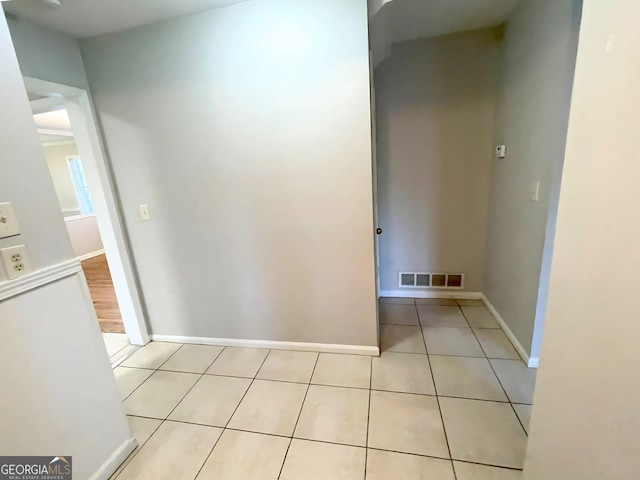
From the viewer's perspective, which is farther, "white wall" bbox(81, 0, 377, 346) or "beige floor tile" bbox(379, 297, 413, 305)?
"beige floor tile" bbox(379, 297, 413, 305)

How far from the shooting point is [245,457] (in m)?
1.39

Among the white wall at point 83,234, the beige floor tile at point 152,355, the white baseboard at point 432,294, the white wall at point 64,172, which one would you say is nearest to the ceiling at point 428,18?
the white baseboard at point 432,294

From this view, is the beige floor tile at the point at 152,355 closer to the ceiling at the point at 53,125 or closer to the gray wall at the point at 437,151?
the gray wall at the point at 437,151

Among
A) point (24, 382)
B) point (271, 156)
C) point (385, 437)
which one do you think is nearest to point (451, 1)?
point (271, 156)

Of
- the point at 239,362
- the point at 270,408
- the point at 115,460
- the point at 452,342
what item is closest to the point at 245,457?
the point at 270,408

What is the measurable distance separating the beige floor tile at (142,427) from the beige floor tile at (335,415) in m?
0.84

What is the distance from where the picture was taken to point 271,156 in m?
1.82

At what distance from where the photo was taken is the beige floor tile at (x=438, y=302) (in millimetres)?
2715

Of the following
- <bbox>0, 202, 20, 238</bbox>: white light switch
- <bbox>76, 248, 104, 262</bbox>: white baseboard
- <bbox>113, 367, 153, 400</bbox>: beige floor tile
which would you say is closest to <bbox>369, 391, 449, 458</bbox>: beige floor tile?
<bbox>113, 367, 153, 400</bbox>: beige floor tile

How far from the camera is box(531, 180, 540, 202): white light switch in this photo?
1.71 meters

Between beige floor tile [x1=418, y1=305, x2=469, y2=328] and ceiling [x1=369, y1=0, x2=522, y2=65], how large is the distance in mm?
2195

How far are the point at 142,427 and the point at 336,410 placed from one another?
1.13m

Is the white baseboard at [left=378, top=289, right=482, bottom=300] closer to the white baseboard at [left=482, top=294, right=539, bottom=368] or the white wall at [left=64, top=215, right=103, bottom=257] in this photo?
the white baseboard at [left=482, top=294, right=539, bottom=368]

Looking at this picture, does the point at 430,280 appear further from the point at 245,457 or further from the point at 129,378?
the point at 129,378
